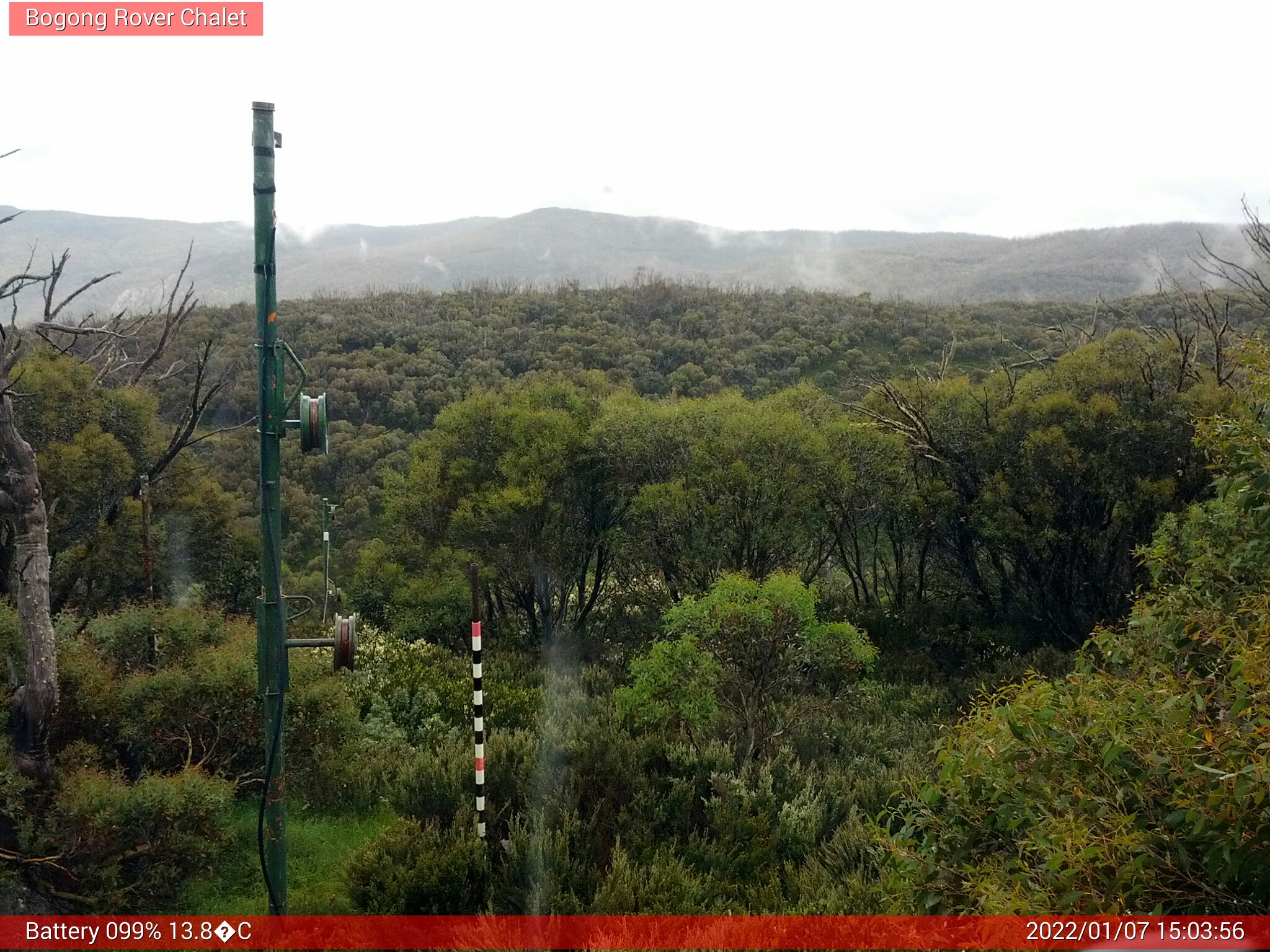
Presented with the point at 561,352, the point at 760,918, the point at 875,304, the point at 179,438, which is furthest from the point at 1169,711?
the point at 875,304

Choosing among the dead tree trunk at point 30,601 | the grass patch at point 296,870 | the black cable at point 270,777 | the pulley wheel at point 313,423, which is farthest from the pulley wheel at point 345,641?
the dead tree trunk at point 30,601

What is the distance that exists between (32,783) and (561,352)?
30.0 metres

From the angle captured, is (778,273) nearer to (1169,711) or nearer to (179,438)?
(179,438)

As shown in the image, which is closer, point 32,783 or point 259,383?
point 259,383

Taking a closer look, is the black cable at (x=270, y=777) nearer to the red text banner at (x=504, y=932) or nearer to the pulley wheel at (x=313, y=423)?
the red text banner at (x=504, y=932)

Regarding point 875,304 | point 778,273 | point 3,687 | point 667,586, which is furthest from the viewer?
point 778,273

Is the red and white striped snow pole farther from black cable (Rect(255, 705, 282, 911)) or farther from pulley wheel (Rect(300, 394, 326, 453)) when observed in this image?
pulley wheel (Rect(300, 394, 326, 453))

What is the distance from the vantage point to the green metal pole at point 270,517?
5375mm

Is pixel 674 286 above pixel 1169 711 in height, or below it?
above

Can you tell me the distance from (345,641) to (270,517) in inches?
35.6

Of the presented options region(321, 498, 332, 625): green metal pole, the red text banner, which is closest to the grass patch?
the red text banner

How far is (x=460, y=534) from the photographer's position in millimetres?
16531

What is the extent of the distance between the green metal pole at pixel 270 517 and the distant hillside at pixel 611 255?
4940 cm

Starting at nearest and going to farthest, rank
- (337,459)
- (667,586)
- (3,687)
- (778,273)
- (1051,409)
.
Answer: (3,687), (1051,409), (667,586), (337,459), (778,273)
